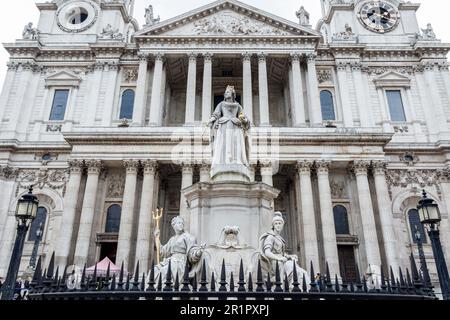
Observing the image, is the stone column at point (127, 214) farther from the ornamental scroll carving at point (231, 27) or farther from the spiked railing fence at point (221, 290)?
the spiked railing fence at point (221, 290)

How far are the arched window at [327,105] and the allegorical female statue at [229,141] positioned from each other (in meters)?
22.1

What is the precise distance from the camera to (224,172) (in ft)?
31.6

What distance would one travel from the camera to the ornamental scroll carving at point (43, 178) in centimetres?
2850

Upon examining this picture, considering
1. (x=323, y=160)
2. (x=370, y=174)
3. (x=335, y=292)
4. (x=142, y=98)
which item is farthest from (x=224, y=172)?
(x=142, y=98)

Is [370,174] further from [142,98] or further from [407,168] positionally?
[142,98]

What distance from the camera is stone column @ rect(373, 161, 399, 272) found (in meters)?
22.7

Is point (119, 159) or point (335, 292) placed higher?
point (119, 159)

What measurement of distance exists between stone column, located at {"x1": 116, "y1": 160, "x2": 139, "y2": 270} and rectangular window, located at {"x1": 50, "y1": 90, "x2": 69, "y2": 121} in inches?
417

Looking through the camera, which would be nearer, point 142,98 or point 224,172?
point 224,172

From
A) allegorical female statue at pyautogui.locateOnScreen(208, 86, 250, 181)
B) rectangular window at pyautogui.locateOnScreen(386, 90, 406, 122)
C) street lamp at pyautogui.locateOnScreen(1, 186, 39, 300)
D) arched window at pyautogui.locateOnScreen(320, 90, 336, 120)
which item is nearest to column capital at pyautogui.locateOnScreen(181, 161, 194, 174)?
arched window at pyautogui.locateOnScreen(320, 90, 336, 120)

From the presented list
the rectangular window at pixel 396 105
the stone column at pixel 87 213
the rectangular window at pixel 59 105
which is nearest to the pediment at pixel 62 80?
the rectangular window at pixel 59 105
